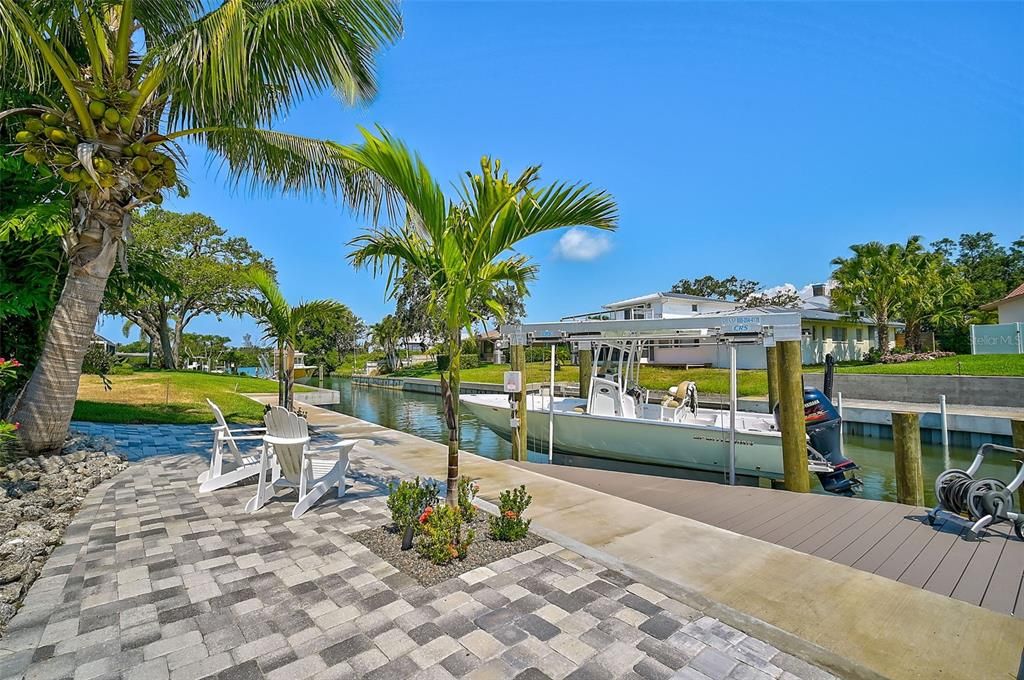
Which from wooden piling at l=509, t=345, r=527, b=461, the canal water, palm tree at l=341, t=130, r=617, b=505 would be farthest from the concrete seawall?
palm tree at l=341, t=130, r=617, b=505

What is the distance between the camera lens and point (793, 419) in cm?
653

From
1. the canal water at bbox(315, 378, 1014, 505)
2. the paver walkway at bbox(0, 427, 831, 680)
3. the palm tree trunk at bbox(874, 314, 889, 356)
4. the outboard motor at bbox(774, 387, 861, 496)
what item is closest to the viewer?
the paver walkway at bbox(0, 427, 831, 680)

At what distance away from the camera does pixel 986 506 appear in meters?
4.33

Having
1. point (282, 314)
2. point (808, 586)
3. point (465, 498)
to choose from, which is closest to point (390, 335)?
point (282, 314)

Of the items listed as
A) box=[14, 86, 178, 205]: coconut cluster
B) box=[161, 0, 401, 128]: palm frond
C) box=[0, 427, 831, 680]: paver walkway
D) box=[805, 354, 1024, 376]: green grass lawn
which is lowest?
box=[0, 427, 831, 680]: paver walkway

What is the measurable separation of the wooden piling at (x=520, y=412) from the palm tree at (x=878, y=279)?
22038 mm

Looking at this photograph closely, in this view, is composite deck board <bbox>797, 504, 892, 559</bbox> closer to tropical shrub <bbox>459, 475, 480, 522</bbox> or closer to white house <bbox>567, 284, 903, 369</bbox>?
tropical shrub <bbox>459, 475, 480, 522</bbox>

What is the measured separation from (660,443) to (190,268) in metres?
28.7

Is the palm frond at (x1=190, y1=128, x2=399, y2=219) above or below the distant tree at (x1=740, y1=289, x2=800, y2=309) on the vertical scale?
below

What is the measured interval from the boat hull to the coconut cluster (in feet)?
25.7

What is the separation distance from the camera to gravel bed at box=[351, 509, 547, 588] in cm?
338

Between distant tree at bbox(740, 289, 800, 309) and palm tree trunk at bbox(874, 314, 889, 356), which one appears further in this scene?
distant tree at bbox(740, 289, 800, 309)

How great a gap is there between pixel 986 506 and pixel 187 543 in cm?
682

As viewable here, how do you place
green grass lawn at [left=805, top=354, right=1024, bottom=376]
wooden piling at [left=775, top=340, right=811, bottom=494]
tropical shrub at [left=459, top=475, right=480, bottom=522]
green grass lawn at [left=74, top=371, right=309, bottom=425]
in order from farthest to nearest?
green grass lawn at [left=805, top=354, right=1024, bottom=376] → green grass lawn at [left=74, top=371, right=309, bottom=425] → wooden piling at [left=775, top=340, right=811, bottom=494] → tropical shrub at [left=459, top=475, right=480, bottom=522]
